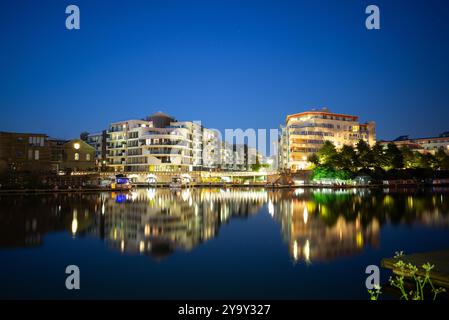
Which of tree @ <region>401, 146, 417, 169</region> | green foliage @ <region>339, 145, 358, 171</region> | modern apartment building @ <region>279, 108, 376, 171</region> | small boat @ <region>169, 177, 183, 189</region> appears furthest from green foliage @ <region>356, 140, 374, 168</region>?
small boat @ <region>169, 177, 183, 189</region>

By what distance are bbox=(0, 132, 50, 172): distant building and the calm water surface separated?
156 feet

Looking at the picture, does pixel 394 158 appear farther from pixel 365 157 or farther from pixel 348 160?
pixel 348 160

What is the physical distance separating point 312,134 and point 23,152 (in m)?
87.7

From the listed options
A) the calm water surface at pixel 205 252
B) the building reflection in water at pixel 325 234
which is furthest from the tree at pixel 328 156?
the building reflection in water at pixel 325 234

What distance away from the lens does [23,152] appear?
7206 cm

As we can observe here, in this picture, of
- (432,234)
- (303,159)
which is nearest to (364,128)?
(303,159)

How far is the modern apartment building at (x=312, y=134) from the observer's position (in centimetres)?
11919

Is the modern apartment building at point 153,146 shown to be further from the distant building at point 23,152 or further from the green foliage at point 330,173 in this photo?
the green foliage at point 330,173

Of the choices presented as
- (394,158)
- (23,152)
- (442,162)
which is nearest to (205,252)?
(23,152)

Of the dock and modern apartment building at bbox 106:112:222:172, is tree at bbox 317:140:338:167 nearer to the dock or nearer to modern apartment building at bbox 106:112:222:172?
modern apartment building at bbox 106:112:222:172

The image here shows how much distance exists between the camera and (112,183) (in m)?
83.1

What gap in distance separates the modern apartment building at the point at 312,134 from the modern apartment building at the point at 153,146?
33.8 m
